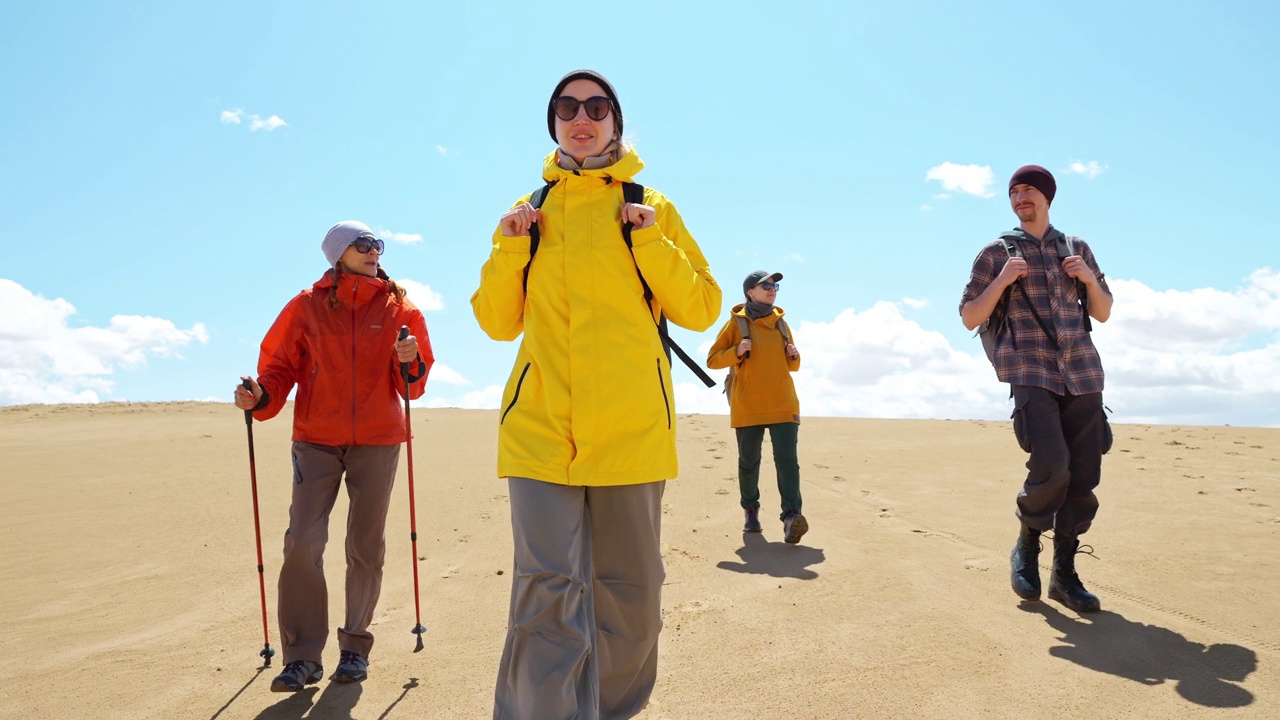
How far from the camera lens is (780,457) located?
7844mm

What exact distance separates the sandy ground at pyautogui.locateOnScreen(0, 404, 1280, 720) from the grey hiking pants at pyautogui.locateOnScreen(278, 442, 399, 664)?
0.31 meters

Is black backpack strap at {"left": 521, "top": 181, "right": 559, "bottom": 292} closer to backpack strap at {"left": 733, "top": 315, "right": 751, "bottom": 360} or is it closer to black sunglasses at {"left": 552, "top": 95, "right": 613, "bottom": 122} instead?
black sunglasses at {"left": 552, "top": 95, "right": 613, "bottom": 122}

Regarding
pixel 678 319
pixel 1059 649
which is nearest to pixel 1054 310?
pixel 1059 649

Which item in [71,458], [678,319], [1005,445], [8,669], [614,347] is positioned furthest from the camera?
Answer: [1005,445]

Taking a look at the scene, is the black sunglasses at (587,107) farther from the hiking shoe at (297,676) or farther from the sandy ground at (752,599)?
the hiking shoe at (297,676)

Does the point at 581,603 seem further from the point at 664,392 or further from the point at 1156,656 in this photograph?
the point at 1156,656

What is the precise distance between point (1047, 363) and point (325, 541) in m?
4.37

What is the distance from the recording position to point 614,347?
3246 millimetres

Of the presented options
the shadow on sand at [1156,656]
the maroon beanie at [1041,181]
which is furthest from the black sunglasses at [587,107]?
the shadow on sand at [1156,656]

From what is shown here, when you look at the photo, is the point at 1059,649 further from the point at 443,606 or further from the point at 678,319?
the point at 443,606

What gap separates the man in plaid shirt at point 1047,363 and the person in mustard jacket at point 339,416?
360 centimetres

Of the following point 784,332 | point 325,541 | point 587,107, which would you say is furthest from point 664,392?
point 784,332

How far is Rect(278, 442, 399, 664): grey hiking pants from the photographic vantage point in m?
4.59

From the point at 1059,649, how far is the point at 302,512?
409 cm
